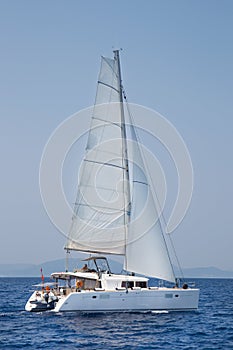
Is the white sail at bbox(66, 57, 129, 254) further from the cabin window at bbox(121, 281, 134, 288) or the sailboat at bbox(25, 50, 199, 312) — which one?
the cabin window at bbox(121, 281, 134, 288)

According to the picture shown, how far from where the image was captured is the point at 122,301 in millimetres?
44562

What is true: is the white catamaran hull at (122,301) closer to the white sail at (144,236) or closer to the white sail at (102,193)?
the white sail at (144,236)

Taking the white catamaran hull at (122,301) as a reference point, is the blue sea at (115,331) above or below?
below

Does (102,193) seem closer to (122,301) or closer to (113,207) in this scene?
(113,207)

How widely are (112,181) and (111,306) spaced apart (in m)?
9.80

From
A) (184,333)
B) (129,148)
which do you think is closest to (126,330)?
(184,333)

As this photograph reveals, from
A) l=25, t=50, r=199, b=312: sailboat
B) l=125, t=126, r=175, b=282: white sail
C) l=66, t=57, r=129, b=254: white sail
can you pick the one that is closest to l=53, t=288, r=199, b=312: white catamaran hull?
l=25, t=50, r=199, b=312: sailboat

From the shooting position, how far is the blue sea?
109 ft

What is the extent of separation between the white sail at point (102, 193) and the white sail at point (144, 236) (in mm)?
820

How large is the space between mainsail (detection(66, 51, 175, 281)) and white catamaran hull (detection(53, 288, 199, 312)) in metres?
2.53

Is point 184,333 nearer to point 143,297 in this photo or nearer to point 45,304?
point 143,297

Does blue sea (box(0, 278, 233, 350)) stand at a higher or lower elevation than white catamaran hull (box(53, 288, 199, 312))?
lower

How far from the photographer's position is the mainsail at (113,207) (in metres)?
48.2

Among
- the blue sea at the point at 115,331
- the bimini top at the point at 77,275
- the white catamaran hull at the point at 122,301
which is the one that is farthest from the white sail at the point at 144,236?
the blue sea at the point at 115,331
